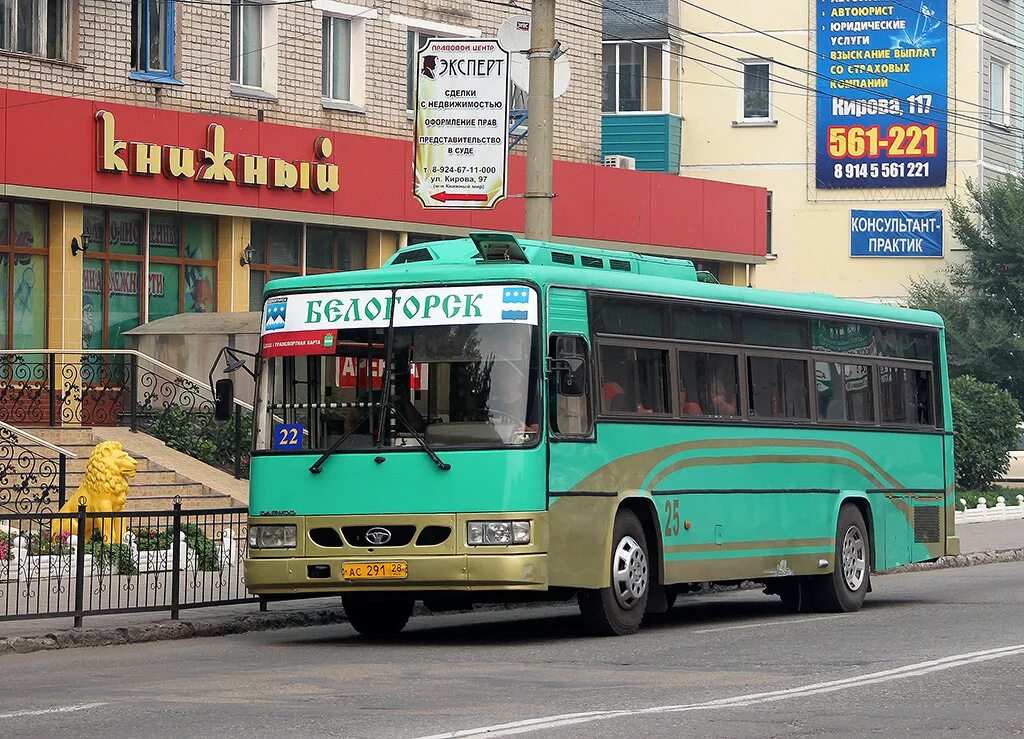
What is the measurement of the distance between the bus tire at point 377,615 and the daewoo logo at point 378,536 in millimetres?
1297

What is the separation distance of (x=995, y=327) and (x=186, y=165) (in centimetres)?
2793

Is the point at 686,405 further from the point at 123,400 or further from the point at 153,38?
the point at 153,38

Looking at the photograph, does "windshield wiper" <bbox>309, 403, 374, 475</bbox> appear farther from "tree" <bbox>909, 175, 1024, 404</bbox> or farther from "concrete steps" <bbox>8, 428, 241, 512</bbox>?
"tree" <bbox>909, 175, 1024, 404</bbox>

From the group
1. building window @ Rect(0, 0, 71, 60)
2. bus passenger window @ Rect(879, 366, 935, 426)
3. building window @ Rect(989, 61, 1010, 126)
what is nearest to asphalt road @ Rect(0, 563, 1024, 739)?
bus passenger window @ Rect(879, 366, 935, 426)

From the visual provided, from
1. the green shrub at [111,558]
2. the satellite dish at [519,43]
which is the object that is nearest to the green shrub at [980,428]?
the satellite dish at [519,43]

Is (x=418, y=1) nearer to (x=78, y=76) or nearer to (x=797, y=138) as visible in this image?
(x=78, y=76)

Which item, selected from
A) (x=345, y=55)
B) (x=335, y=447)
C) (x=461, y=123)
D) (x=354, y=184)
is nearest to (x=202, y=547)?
(x=335, y=447)

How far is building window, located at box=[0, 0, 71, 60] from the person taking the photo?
88.4 feet

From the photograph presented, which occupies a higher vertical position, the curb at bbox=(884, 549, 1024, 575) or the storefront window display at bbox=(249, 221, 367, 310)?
the storefront window display at bbox=(249, 221, 367, 310)

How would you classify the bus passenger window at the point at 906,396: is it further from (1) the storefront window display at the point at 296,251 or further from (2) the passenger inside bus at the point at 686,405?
(1) the storefront window display at the point at 296,251

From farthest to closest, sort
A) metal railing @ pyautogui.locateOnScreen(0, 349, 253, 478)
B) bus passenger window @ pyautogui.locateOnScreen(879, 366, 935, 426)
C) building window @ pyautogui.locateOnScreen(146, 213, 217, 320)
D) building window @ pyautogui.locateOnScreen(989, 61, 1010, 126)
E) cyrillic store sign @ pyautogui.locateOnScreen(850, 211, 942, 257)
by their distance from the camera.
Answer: building window @ pyautogui.locateOnScreen(989, 61, 1010, 126) → cyrillic store sign @ pyautogui.locateOnScreen(850, 211, 942, 257) → building window @ pyautogui.locateOnScreen(146, 213, 217, 320) → metal railing @ pyautogui.locateOnScreen(0, 349, 253, 478) → bus passenger window @ pyautogui.locateOnScreen(879, 366, 935, 426)

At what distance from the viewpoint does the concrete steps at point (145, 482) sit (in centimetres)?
2464

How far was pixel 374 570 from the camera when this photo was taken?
50.4 ft

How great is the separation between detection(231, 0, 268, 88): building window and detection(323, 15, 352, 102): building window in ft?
4.49
